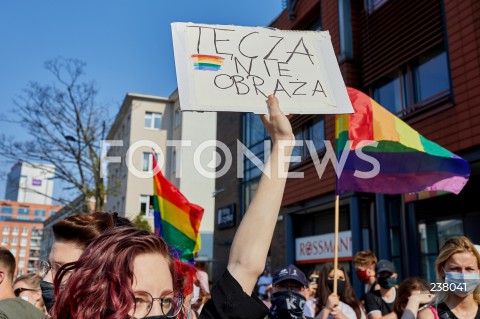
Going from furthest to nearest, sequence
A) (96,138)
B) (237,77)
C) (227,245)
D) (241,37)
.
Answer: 1. (227,245)
2. (96,138)
3. (241,37)
4. (237,77)

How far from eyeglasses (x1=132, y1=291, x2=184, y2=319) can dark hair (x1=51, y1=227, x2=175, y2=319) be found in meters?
0.06

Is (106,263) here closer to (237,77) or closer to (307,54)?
(237,77)

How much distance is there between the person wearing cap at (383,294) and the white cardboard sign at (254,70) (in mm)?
4059

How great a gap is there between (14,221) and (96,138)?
6586 inches

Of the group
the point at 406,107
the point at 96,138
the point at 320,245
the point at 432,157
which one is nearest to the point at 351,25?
the point at 406,107

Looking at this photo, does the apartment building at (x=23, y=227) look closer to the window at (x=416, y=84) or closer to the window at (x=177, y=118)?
the window at (x=177, y=118)

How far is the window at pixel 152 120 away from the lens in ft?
129

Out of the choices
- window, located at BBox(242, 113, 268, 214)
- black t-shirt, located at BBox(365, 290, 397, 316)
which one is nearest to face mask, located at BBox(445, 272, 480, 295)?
black t-shirt, located at BBox(365, 290, 397, 316)

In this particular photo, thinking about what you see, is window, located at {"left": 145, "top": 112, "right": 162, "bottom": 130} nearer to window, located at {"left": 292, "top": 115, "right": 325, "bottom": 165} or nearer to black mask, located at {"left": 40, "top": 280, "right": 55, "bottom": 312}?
window, located at {"left": 292, "top": 115, "right": 325, "bottom": 165}

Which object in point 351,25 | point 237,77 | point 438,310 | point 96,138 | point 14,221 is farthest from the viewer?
point 14,221

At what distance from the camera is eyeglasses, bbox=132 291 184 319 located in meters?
1.44

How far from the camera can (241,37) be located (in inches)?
93.0

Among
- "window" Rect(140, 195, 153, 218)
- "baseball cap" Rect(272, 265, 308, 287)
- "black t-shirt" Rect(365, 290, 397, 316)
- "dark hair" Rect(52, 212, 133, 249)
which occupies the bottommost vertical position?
"black t-shirt" Rect(365, 290, 397, 316)

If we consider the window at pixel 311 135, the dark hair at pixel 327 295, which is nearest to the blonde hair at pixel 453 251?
the dark hair at pixel 327 295
